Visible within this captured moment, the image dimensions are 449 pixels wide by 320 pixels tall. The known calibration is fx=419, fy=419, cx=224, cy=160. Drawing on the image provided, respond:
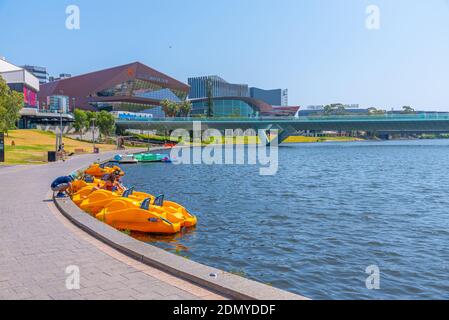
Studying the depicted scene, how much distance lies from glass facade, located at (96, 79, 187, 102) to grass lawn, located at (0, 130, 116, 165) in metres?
66.5

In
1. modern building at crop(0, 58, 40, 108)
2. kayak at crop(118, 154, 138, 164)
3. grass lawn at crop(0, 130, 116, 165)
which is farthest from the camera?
modern building at crop(0, 58, 40, 108)

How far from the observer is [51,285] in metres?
7.87

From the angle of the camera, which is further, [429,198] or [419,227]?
[429,198]

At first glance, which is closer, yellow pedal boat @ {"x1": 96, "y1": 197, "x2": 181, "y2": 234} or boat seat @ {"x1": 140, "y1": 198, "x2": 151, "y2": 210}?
yellow pedal boat @ {"x1": 96, "y1": 197, "x2": 181, "y2": 234}

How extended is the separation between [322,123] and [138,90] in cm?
8830

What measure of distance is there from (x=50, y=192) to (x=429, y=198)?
21128 mm

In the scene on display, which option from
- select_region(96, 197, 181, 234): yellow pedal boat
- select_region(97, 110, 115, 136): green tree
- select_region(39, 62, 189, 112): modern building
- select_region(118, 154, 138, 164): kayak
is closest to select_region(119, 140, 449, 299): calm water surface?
select_region(96, 197, 181, 234): yellow pedal boat

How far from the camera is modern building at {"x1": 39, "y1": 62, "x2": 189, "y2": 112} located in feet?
509

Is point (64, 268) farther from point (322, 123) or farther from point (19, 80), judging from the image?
point (19, 80)

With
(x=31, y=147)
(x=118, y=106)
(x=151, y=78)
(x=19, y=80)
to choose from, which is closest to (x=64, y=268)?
(x=31, y=147)

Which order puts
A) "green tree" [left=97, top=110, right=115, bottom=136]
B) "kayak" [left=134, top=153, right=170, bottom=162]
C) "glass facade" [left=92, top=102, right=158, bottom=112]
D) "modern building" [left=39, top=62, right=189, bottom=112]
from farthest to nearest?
"modern building" [left=39, top=62, right=189, bottom=112]
"glass facade" [left=92, top=102, right=158, bottom=112]
"green tree" [left=97, top=110, right=115, bottom=136]
"kayak" [left=134, top=153, right=170, bottom=162]

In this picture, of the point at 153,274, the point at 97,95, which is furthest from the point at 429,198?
the point at 97,95

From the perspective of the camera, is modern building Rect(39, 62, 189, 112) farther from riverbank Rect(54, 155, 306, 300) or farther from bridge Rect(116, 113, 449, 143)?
riverbank Rect(54, 155, 306, 300)
